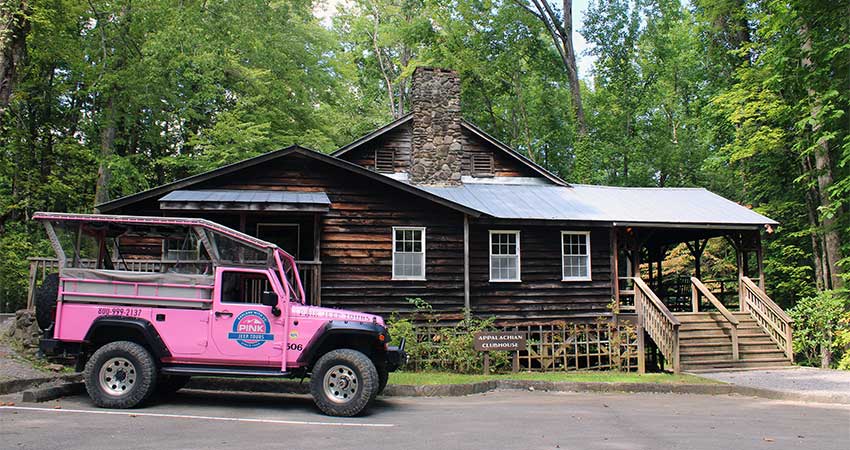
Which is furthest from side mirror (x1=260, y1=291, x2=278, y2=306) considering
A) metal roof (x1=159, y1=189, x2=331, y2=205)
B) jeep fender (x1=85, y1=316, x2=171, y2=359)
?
metal roof (x1=159, y1=189, x2=331, y2=205)

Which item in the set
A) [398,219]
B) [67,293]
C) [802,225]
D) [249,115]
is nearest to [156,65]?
[249,115]

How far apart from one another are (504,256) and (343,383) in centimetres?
979

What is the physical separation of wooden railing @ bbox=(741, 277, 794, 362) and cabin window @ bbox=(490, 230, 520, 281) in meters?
7.28

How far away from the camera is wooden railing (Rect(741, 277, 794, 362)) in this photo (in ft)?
55.3

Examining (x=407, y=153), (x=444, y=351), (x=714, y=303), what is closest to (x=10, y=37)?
(x=444, y=351)

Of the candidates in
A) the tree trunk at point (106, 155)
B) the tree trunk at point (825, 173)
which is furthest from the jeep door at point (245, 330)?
the tree trunk at point (106, 155)

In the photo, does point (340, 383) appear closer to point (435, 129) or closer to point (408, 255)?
point (408, 255)

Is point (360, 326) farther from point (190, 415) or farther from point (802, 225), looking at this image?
point (802, 225)

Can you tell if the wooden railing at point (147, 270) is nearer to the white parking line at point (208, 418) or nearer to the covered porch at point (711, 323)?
the white parking line at point (208, 418)

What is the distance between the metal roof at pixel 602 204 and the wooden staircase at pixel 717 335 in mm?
2145

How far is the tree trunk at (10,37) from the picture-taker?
13742mm

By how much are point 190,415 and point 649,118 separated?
37.9 metres

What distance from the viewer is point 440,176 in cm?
2056

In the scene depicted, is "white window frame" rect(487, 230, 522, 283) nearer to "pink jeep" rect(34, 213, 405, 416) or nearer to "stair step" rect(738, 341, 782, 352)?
"stair step" rect(738, 341, 782, 352)
